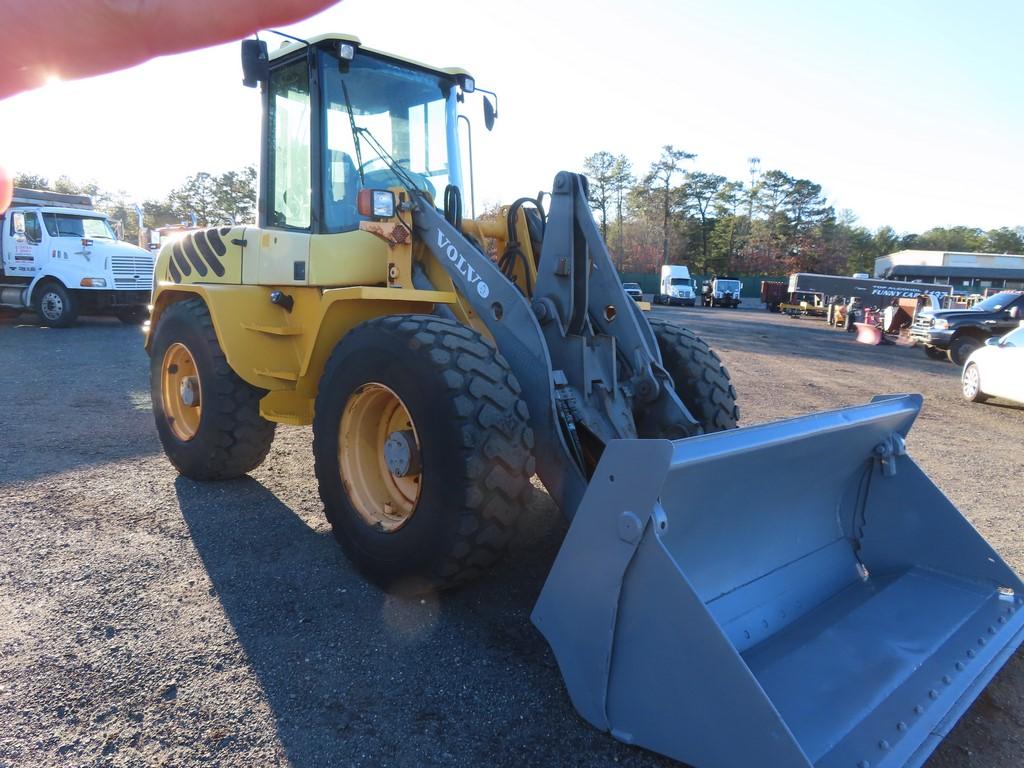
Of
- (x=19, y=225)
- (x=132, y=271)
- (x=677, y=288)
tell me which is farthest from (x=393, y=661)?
(x=677, y=288)

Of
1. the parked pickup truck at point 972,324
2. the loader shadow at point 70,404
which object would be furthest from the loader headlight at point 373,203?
the parked pickup truck at point 972,324

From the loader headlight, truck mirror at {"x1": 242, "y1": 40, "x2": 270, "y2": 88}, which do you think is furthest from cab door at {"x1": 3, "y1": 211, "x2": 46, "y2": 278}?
the loader headlight

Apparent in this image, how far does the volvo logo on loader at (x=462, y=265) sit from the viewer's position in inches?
148

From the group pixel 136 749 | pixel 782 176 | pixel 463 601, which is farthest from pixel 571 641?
pixel 782 176

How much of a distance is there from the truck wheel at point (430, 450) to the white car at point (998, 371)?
31.5 ft

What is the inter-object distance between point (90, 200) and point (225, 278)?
1510 centimetres

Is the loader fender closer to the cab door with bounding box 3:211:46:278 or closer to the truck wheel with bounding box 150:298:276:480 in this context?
the truck wheel with bounding box 150:298:276:480

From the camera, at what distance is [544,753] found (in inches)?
97.5

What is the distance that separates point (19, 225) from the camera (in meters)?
14.9

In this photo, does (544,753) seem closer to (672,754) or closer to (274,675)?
(672,754)

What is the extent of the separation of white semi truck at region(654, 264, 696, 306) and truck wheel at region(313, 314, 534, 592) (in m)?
41.3

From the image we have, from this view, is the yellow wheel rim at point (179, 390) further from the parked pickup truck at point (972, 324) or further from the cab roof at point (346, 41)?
the parked pickup truck at point (972, 324)

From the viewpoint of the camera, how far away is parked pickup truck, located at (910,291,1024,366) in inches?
636

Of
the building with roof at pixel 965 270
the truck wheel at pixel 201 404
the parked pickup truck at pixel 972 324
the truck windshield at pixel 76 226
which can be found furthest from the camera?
the building with roof at pixel 965 270
